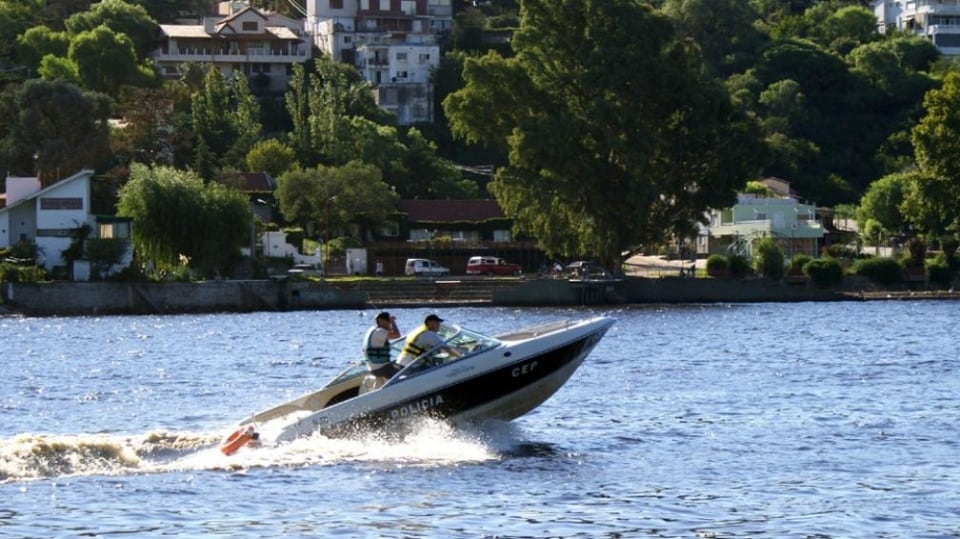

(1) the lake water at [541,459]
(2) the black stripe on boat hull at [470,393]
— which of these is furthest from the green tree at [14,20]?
(2) the black stripe on boat hull at [470,393]

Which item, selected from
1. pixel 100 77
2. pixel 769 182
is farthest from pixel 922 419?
pixel 100 77

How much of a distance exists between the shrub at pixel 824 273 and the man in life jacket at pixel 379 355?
64810mm

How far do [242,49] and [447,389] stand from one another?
12382 centimetres

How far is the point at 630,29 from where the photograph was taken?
93.0m

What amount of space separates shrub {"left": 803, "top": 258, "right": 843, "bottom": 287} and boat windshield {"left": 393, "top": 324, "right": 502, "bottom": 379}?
211 ft

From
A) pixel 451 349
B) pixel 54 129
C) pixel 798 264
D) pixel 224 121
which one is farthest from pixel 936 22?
pixel 451 349

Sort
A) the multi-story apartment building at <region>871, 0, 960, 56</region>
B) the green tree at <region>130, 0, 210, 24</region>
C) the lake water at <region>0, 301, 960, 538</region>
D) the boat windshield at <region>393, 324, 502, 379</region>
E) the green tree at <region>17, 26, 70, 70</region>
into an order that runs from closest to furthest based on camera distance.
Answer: the lake water at <region>0, 301, 960, 538</region>
the boat windshield at <region>393, 324, 502, 379</region>
the green tree at <region>17, 26, 70, 70</region>
the green tree at <region>130, 0, 210, 24</region>
the multi-story apartment building at <region>871, 0, 960, 56</region>

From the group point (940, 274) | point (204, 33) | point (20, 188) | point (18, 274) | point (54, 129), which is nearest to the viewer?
point (18, 274)

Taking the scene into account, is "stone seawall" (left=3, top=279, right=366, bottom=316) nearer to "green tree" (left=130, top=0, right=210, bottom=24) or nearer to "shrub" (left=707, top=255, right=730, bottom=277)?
"shrub" (left=707, top=255, right=730, bottom=277)

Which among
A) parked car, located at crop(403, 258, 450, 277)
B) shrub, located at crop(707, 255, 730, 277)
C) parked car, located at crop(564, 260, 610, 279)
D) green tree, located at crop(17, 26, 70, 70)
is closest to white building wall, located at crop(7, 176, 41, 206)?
parked car, located at crop(403, 258, 450, 277)

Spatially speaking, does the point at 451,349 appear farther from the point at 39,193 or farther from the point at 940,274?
the point at 940,274

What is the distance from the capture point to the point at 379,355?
32.4m

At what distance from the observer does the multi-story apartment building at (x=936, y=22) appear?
179 metres

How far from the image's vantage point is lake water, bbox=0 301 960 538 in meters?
26.2
